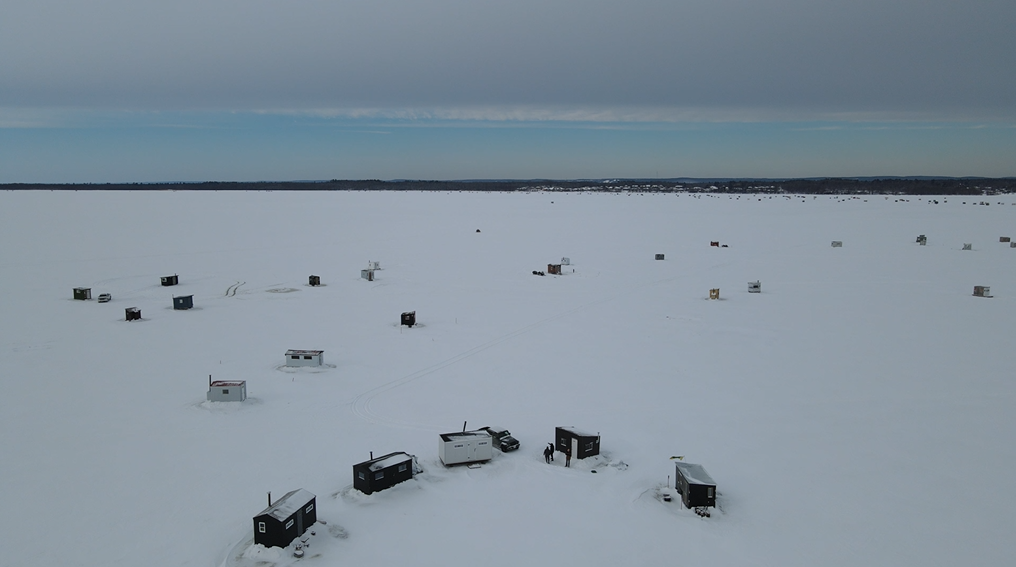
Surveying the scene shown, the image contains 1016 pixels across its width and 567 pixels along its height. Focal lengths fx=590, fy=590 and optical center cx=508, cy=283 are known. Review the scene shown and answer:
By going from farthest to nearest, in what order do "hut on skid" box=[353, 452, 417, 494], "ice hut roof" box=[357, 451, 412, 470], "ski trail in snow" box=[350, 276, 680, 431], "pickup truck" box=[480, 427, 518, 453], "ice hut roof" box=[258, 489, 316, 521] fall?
"ski trail in snow" box=[350, 276, 680, 431], "pickup truck" box=[480, 427, 518, 453], "ice hut roof" box=[357, 451, 412, 470], "hut on skid" box=[353, 452, 417, 494], "ice hut roof" box=[258, 489, 316, 521]

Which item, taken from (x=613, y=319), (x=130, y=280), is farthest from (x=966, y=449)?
(x=130, y=280)

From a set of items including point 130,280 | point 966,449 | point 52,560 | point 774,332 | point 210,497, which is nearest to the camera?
point 52,560

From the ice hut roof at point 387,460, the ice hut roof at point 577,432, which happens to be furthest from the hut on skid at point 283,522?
the ice hut roof at point 577,432

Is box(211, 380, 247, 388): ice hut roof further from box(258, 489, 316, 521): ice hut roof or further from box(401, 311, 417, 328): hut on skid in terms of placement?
box(401, 311, 417, 328): hut on skid

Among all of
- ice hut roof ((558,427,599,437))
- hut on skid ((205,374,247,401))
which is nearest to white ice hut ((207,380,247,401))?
hut on skid ((205,374,247,401))

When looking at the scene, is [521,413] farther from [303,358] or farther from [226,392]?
[226,392]

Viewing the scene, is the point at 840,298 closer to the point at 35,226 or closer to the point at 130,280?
the point at 130,280

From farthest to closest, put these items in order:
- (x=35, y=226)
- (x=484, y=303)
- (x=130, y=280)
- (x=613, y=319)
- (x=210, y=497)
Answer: (x=35, y=226), (x=130, y=280), (x=484, y=303), (x=613, y=319), (x=210, y=497)
